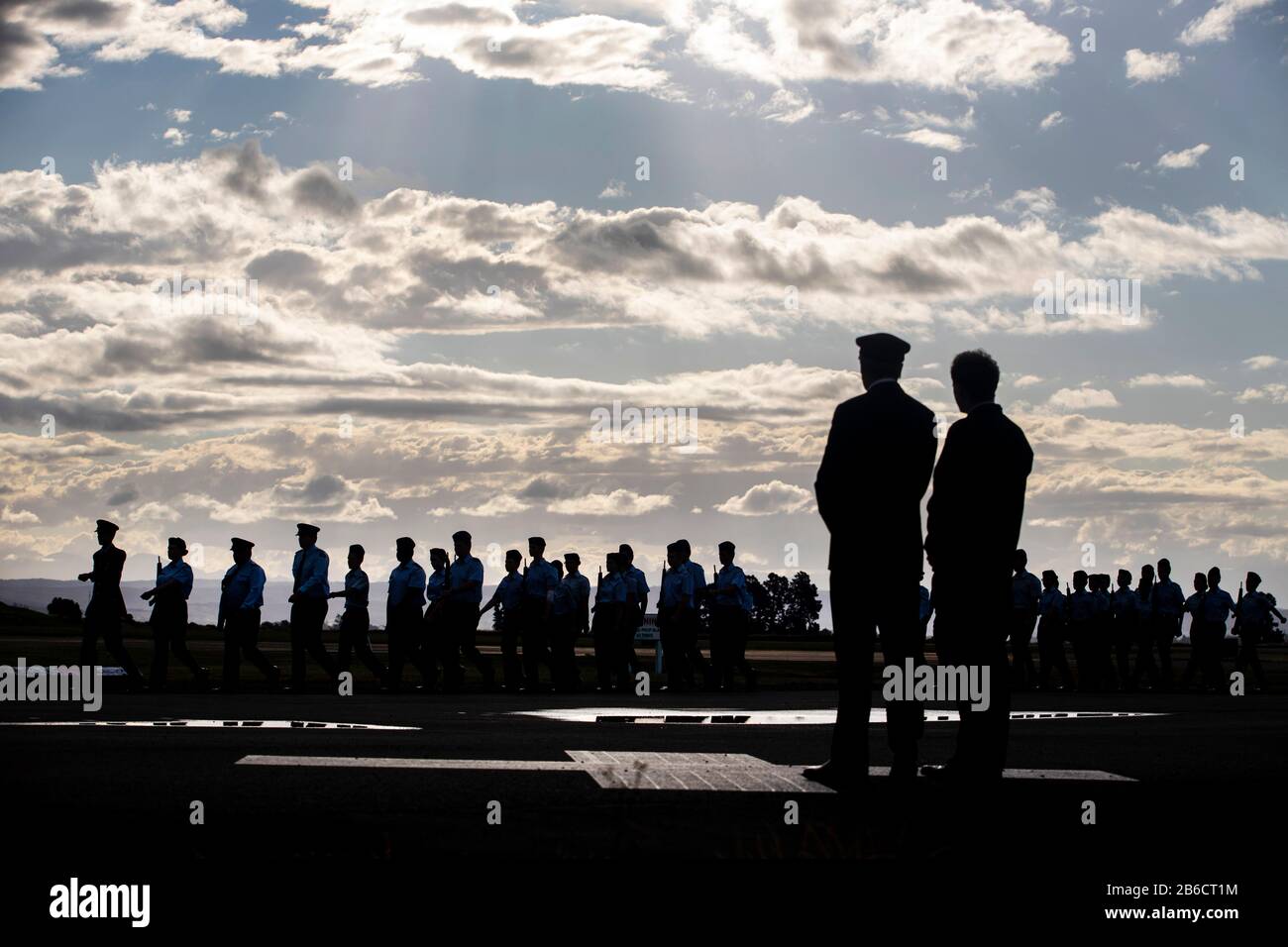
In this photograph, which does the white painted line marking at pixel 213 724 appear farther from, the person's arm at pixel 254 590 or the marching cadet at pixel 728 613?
the marching cadet at pixel 728 613

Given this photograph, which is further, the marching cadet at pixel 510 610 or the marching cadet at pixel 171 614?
the marching cadet at pixel 510 610

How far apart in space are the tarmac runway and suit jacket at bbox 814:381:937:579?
3.59 ft

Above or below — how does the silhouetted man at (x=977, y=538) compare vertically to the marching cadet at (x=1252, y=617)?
above

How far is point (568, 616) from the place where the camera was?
2278 centimetres

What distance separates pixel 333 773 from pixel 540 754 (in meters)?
1.77

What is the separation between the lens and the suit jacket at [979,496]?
7883 millimetres

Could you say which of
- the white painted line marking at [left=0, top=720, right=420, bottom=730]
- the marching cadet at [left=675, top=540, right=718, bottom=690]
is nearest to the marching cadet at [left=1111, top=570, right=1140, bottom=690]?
the marching cadet at [left=675, top=540, right=718, bottom=690]

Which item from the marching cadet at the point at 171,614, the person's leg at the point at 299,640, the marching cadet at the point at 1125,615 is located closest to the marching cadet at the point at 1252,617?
the marching cadet at the point at 1125,615

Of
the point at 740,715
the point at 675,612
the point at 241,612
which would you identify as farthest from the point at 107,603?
the point at 740,715

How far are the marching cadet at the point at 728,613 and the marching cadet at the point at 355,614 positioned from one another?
4.51 m

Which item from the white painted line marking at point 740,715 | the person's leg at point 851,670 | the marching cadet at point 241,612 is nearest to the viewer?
the person's leg at point 851,670

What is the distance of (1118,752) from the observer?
10672 millimetres
